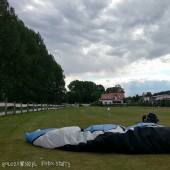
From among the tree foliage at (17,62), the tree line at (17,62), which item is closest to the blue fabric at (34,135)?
the tree line at (17,62)

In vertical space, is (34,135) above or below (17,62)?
below

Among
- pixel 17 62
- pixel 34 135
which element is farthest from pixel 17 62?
pixel 34 135

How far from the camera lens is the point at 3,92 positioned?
178 feet

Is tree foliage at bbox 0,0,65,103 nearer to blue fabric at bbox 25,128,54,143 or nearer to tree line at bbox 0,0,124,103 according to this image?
tree line at bbox 0,0,124,103

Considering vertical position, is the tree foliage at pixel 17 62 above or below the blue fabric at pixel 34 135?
above

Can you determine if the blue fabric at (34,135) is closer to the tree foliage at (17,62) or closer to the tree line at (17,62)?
the tree line at (17,62)

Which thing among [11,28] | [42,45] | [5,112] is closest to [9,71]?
[11,28]

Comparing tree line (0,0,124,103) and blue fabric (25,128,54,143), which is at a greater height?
tree line (0,0,124,103)

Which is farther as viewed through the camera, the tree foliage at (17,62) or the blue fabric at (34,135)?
the tree foliage at (17,62)

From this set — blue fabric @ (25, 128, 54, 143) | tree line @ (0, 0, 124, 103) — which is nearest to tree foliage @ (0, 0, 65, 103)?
tree line @ (0, 0, 124, 103)

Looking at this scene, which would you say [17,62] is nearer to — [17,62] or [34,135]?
[17,62]

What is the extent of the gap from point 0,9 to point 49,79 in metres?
39.6

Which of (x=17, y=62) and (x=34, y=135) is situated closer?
(x=34, y=135)

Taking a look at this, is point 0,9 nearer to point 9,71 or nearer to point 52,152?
point 9,71
